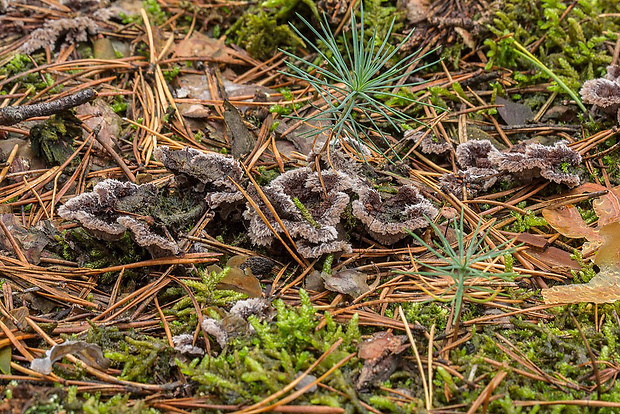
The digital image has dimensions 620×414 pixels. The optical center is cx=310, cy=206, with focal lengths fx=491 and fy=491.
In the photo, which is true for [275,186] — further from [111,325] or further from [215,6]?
[215,6]

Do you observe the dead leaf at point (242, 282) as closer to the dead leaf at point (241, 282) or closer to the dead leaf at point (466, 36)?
the dead leaf at point (241, 282)

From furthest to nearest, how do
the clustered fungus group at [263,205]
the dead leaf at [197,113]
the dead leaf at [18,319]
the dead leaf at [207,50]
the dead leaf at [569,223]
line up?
the dead leaf at [207,50] < the dead leaf at [197,113] < the dead leaf at [569,223] < the clustered fungus group at [263,205] < the dead leaf at [18,319]

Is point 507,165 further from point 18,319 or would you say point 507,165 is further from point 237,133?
point 18,319

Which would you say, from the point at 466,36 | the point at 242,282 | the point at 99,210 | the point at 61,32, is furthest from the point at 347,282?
the point at 61,32

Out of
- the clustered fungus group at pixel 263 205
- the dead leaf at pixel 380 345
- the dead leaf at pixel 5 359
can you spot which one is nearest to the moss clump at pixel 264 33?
the clustered fungus group at pixel 263 205

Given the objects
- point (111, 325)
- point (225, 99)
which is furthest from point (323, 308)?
point (225, 99)
